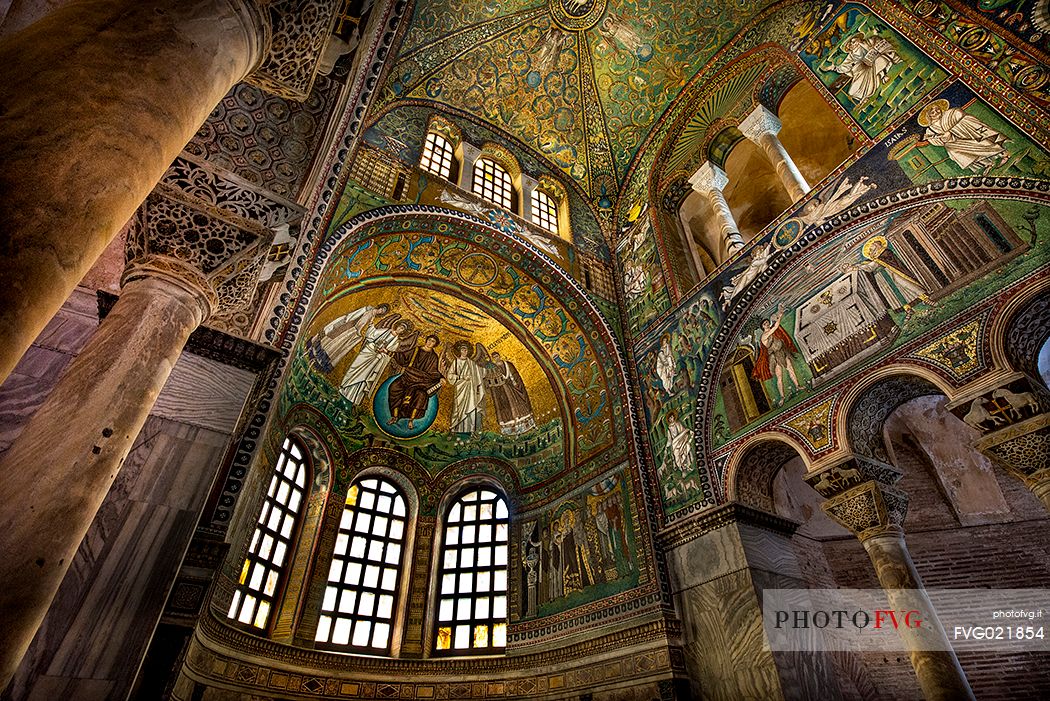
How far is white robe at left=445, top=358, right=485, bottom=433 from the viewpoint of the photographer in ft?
36.9

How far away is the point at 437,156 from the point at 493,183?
1.29 metres

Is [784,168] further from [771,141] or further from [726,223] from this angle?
[726,223]

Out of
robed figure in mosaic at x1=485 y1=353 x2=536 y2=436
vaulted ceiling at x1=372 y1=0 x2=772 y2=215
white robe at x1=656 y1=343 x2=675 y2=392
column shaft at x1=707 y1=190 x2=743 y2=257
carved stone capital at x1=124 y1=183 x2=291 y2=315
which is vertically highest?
vaulted ceiling at x1=372 y1=0 x2=772 y2=215

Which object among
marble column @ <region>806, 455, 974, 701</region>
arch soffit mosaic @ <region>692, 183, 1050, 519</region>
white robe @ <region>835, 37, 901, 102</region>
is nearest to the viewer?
marble column @ <region>806, 455, 974, 701</region>

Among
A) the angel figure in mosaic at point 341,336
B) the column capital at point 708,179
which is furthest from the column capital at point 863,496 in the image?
the angel figure in mosaic at point 341,336

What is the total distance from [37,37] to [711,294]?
831 centimetres

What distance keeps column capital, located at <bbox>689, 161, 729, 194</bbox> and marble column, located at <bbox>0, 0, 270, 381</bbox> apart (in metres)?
9.36

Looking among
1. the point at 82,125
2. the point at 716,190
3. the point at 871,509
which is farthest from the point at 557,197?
the point at 82,125

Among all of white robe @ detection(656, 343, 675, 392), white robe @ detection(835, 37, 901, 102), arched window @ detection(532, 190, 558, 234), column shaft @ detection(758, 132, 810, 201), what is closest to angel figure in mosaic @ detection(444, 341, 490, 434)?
arched window @ detection(532, 190, 558, 234)

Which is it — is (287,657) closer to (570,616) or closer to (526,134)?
(570,616)

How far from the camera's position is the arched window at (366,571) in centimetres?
885

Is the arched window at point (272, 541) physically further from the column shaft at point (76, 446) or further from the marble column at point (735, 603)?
the marble column at point (735, 603)

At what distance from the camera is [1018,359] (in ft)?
17.5

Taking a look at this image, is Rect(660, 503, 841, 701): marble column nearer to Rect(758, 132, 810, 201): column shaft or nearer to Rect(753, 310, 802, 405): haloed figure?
Rect(753, 310, 802, 405): haloed figure
